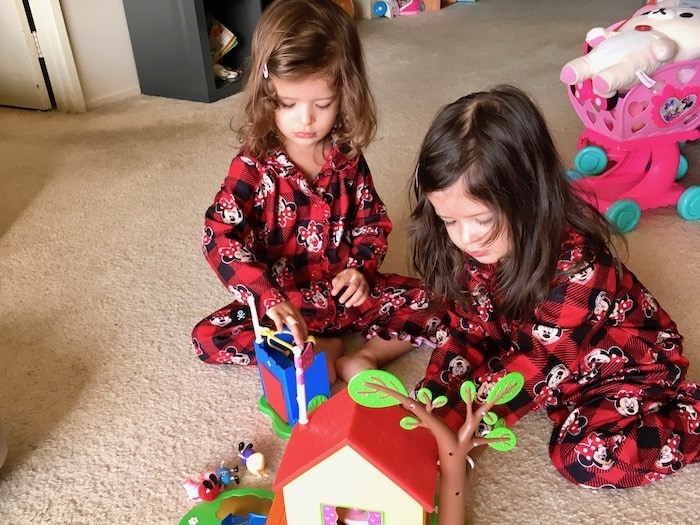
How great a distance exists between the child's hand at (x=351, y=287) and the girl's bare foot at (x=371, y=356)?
2.7 inches

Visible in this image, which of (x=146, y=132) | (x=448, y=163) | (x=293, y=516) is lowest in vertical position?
(x=146, y=132)

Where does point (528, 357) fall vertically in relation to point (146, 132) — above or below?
above

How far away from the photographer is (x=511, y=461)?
2.85 feet

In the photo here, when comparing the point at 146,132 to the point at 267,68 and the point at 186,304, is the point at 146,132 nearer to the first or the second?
the point at 186,304

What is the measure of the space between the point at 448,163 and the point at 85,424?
604mm

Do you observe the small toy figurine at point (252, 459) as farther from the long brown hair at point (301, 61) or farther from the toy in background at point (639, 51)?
the toy in background at point (639, 51)

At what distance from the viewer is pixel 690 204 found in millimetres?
1354

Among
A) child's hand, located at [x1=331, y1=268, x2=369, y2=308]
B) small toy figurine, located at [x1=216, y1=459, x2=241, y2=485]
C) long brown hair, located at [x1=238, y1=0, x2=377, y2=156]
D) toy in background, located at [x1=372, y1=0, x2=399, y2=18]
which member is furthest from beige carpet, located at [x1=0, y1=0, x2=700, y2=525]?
toy in background, located at [x1=372, y1=0, x2=399, y2=18]

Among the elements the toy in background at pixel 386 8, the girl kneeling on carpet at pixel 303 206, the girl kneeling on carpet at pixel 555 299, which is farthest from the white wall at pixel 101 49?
the girl kneeling on carpet at pixel 555 299

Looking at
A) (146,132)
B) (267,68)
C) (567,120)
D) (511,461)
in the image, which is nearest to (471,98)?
(267,68)

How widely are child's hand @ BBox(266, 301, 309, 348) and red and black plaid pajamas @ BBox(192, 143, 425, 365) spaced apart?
0.02 m

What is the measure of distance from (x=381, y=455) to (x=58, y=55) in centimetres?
179

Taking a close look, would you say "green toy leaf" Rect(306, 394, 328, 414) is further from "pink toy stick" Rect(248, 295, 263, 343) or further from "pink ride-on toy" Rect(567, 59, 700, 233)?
"pink ride-on toy" Rect(567, 59, 700, 233)

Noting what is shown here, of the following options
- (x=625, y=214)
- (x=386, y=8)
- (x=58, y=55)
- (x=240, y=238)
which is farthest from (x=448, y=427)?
(x=386, y=8)
